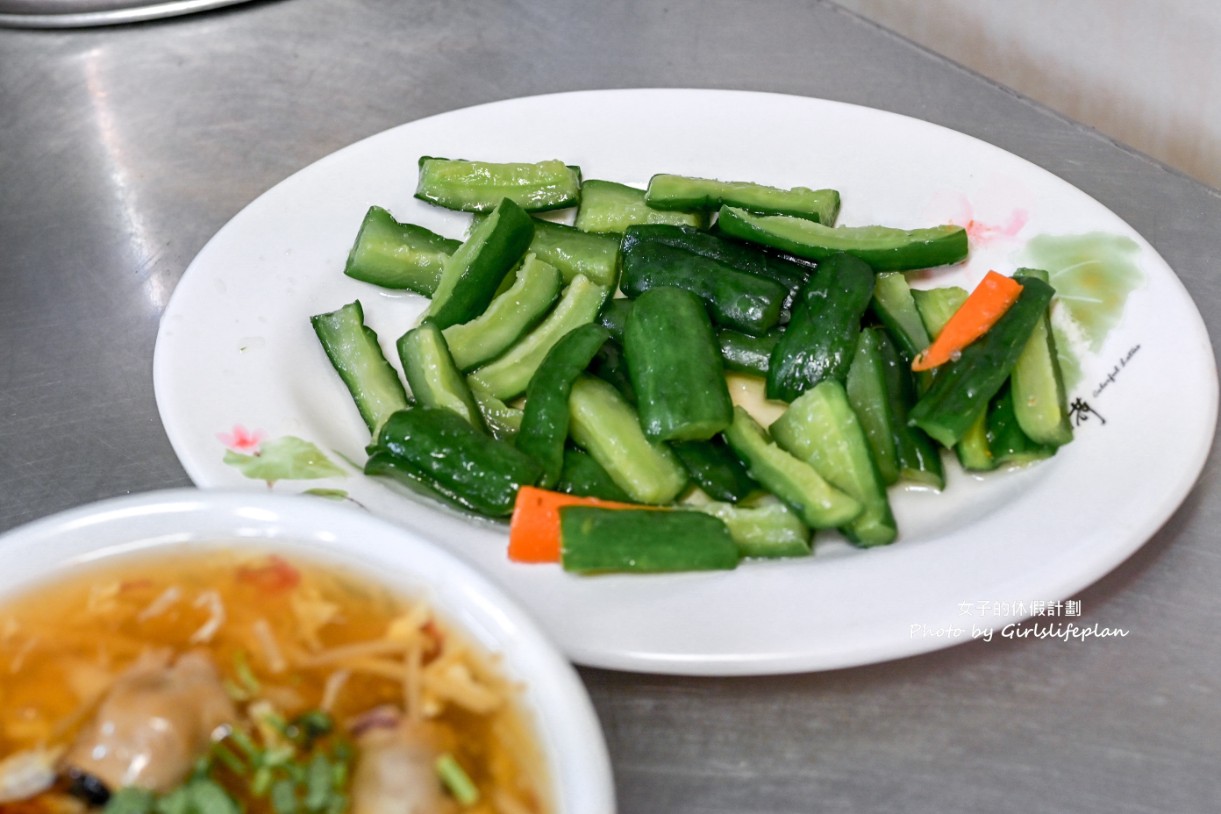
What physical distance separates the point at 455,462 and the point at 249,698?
2.00 ft

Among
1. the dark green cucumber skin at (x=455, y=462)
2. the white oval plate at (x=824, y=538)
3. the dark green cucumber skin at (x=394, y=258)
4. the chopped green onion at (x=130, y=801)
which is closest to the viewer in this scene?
the chopped green onion at (x=130, y=801)

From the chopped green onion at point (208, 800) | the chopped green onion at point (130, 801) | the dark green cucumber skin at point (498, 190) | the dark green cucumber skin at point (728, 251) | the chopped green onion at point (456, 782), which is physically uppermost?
the chopped green onion at point (130, 801)

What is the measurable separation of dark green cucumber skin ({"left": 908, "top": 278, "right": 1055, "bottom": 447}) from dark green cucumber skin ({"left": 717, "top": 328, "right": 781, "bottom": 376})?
10.3 inches

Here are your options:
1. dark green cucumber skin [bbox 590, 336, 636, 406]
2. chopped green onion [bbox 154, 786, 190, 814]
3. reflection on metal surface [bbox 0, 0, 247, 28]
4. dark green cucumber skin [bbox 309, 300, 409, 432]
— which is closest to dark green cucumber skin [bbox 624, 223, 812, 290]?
dark green cucumber skin [bbox 590, 336, 636, 406]

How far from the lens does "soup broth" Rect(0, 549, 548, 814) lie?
100 centimetres

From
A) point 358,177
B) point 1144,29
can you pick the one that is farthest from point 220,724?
point 1144,29

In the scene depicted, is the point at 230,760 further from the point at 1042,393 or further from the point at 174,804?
the point at 1042,393

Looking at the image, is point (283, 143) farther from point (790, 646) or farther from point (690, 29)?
point (790, 646)

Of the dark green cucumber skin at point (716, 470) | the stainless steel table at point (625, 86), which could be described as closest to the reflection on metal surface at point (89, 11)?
the stainless steel table at point (625, 86)

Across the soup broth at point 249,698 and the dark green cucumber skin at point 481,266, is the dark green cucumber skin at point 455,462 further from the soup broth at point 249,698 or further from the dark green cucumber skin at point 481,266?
the soup broth at point 249,698

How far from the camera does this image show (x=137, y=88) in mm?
2887

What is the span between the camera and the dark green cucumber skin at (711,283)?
192cm

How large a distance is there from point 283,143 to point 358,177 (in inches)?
23.8

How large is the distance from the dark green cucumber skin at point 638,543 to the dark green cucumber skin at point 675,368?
21cm
